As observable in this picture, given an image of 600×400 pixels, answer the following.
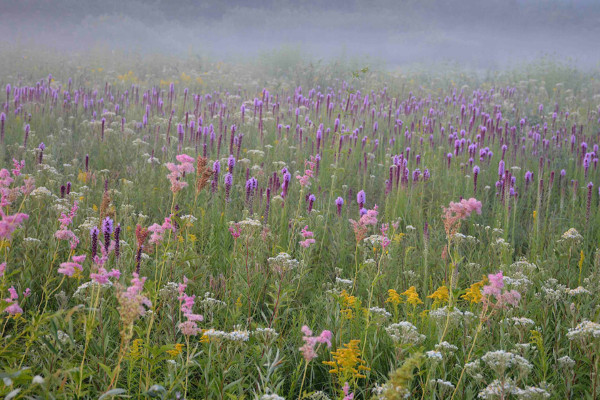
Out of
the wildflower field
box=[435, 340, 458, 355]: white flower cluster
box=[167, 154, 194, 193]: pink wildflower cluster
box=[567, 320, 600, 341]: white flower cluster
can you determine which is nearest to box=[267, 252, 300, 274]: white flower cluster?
the wildflower field

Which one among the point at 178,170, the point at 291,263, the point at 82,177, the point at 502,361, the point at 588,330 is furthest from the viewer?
the point at 82,177

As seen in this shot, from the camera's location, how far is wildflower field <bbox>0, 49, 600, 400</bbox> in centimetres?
206

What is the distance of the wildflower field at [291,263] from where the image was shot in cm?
206

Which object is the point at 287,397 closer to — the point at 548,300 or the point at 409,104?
the point at 548,300

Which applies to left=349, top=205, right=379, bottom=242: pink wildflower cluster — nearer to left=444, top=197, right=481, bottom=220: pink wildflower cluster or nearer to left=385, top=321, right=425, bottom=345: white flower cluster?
left=444, top=197, right=481, bottom=220: pink wildflower cluster

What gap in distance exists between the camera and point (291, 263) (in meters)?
2.79

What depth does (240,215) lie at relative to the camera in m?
4.55

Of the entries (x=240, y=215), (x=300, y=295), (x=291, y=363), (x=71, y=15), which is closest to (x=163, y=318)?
(x=291, y=363)

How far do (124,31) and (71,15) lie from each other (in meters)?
7.79

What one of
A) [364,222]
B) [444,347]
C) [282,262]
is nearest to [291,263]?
[282,262]

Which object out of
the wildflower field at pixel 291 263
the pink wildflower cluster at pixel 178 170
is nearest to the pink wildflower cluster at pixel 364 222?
the wildflower field at pixel 291 263

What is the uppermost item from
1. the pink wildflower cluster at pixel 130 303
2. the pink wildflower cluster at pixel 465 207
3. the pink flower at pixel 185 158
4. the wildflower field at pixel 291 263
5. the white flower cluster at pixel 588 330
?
the pink flower at pixel 185 158

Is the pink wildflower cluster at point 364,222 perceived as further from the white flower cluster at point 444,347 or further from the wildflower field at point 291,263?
the white flower cluster at point 444,347

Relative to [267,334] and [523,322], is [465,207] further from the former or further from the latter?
[267,334]
